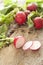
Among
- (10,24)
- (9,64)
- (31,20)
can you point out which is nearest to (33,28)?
(31,20)

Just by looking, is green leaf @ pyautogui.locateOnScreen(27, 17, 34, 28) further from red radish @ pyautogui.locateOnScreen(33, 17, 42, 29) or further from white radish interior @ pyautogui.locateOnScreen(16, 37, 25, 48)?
white radish interior @ pyautogui.locateOnScreen(16, 37, 25, 48)

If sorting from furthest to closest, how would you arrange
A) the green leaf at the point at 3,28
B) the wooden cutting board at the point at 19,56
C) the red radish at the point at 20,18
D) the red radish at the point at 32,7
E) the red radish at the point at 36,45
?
the red radish at the point at 32,7 → the red radish at the point at 20,18 → the green leaf at the point at 3,28 → the red radish at the point at 36,45 → the wooden cutting board at the point at 19,56

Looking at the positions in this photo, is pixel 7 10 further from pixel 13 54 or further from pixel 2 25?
pixel 13 54

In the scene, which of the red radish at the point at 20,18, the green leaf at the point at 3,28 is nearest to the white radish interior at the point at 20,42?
the green leaf at the point at 3,28

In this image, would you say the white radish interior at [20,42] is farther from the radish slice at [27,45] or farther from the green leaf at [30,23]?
the green leaf at [30,23]

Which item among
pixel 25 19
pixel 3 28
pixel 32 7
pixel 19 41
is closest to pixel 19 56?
pixel 19 41

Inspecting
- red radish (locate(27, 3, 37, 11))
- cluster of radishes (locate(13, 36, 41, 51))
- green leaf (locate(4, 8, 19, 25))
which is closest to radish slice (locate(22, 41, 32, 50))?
cluster of radishes (locate(13, 36, 41, 51))

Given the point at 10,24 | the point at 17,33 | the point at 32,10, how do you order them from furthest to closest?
1. the point at 32,10
2. the point at 10,24
3. the point at 17,33
